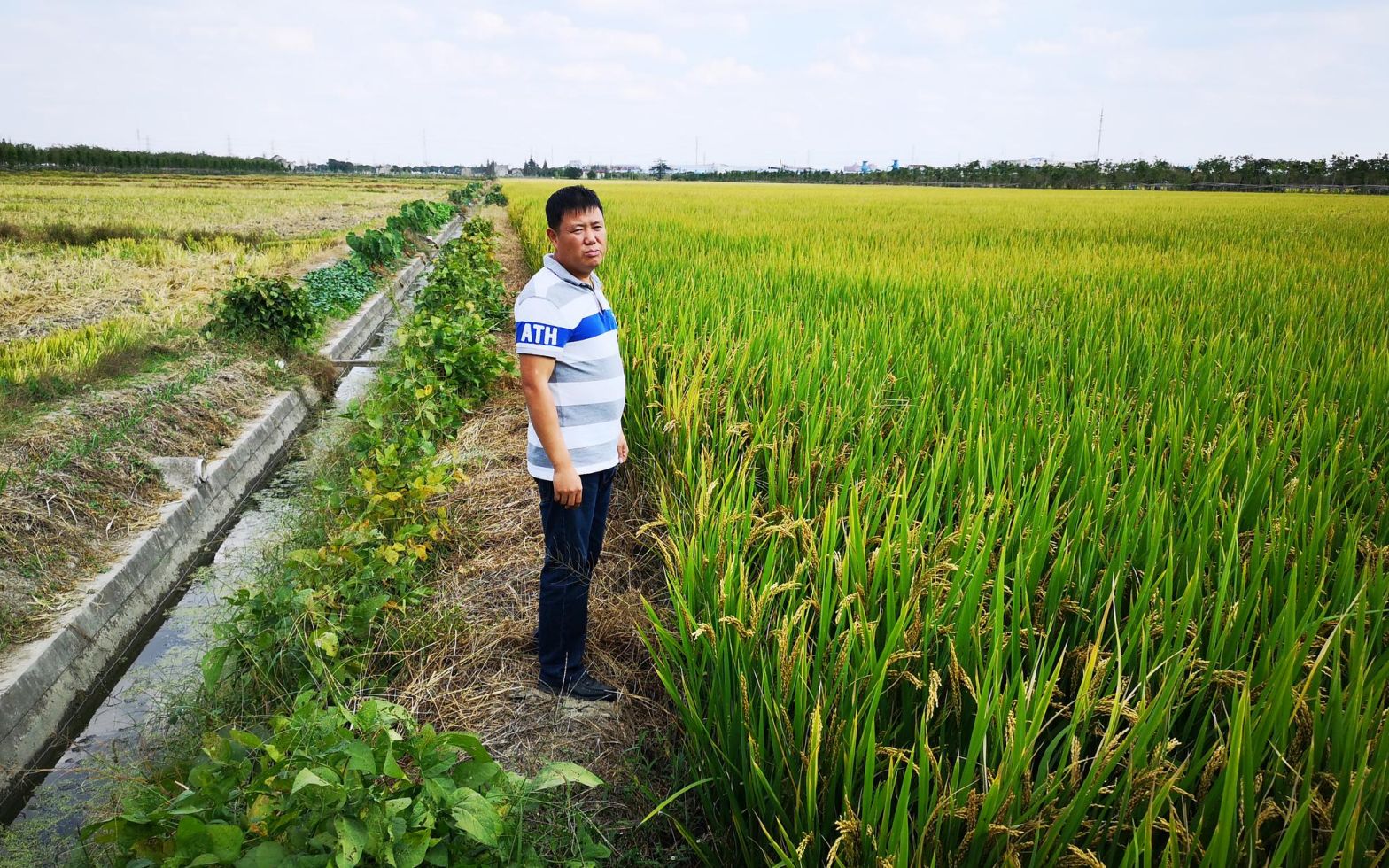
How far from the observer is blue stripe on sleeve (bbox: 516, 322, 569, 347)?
5.99 ft

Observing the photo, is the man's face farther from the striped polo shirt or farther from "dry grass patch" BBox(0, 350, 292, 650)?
"dry grass patch" BBox(0, 350, 292, 650)

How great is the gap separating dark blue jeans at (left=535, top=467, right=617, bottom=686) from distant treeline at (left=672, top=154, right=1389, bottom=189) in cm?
4710

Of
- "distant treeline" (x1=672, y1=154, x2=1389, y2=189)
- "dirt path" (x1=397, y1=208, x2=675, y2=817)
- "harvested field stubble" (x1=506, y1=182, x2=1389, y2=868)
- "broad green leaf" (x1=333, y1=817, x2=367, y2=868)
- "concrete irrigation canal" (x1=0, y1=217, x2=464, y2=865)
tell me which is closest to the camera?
"harvested field stubble" (x1=506, y1=182, x2=1389, y2=868)

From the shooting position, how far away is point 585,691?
215cm

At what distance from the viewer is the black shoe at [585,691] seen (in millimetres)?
2150

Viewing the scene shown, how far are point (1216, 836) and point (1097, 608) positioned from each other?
2.28 feet

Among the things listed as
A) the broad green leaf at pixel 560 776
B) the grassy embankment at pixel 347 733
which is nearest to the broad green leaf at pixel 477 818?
the grassy embankment at pixel 347 733

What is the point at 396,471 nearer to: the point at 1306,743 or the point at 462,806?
the point at 462,806

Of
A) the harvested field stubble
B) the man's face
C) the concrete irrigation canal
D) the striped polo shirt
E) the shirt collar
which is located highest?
the man's face

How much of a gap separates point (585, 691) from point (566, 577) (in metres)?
0.36

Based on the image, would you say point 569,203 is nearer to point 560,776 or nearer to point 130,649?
point 560,776

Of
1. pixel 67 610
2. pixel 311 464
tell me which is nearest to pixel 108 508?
pixel 67 610

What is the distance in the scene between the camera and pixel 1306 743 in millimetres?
1087

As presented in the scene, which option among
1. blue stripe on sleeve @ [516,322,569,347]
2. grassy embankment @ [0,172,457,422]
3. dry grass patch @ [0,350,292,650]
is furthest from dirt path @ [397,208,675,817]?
grassy embankment @ [0,172,457,422]
